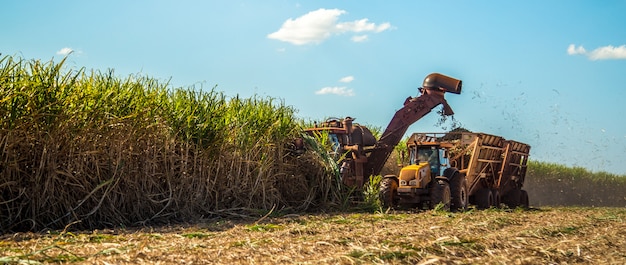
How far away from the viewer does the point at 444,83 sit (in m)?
15.7

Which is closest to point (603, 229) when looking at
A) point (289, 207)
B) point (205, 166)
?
point (289, 207)

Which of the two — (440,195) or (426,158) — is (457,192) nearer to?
(440,195)

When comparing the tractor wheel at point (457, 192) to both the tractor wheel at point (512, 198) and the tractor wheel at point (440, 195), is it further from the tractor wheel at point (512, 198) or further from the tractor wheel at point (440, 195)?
the tractor wheel at point (512, 198)

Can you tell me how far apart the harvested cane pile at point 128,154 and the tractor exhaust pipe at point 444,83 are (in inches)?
150

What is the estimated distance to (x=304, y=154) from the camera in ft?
46.5

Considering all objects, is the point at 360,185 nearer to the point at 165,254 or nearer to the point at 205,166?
the point at 205,166

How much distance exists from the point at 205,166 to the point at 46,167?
9.68 feet

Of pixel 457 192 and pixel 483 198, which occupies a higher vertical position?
pixel 457 192

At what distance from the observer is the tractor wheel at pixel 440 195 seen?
13.9 m

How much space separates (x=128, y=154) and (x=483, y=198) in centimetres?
937

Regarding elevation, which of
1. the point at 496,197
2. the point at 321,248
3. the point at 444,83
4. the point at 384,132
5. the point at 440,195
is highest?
the point at 444,83

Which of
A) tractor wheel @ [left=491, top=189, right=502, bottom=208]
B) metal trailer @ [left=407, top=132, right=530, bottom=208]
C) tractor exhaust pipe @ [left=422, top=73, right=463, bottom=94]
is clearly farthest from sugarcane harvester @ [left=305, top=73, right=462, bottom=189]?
tractor wheel @ [left=491, top=189, right=502, bottom=208]

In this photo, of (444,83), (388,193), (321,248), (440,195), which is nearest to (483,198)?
(444,83)

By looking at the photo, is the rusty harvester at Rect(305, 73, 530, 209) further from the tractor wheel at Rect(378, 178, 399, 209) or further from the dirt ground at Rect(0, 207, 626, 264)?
the dirt ground at Rect(0, 207, 626, 264)
